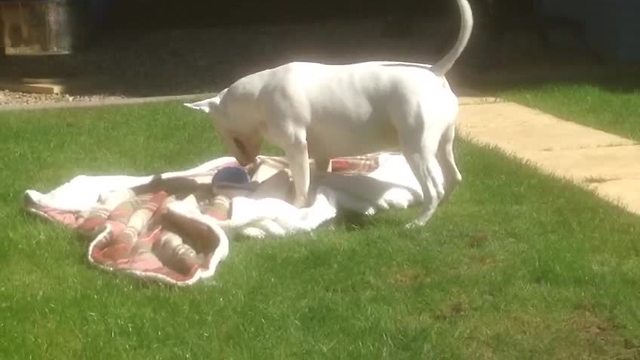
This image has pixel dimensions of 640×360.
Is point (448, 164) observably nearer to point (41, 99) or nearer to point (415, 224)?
point (415, 224)

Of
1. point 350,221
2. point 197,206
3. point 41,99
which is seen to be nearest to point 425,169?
point 350,221

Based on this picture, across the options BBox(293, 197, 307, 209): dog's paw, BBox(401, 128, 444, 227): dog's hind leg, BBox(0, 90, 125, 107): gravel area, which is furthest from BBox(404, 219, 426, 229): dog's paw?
BBox(0, 90, 125, 107): gravel area

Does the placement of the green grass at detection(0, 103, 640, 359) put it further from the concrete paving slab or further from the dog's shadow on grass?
the concrete paving slab

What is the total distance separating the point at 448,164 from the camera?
22.0ft

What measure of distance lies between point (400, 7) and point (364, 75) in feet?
28.5

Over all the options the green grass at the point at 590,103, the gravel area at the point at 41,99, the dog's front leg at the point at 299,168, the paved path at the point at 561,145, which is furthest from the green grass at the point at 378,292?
the gravel area at the point at 41,99

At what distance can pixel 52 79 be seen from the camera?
38.8 feet

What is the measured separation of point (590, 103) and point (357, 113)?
3889mm

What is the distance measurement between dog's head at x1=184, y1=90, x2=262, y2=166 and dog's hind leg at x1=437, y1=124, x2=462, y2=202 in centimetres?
87

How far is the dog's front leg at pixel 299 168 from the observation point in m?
6.55

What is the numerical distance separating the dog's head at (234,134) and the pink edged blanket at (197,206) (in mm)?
155

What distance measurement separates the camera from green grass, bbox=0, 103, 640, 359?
502cm

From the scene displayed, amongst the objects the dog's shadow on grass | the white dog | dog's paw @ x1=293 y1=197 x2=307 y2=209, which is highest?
the white dog

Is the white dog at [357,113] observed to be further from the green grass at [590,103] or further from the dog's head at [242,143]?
the green grass at [590,103]
